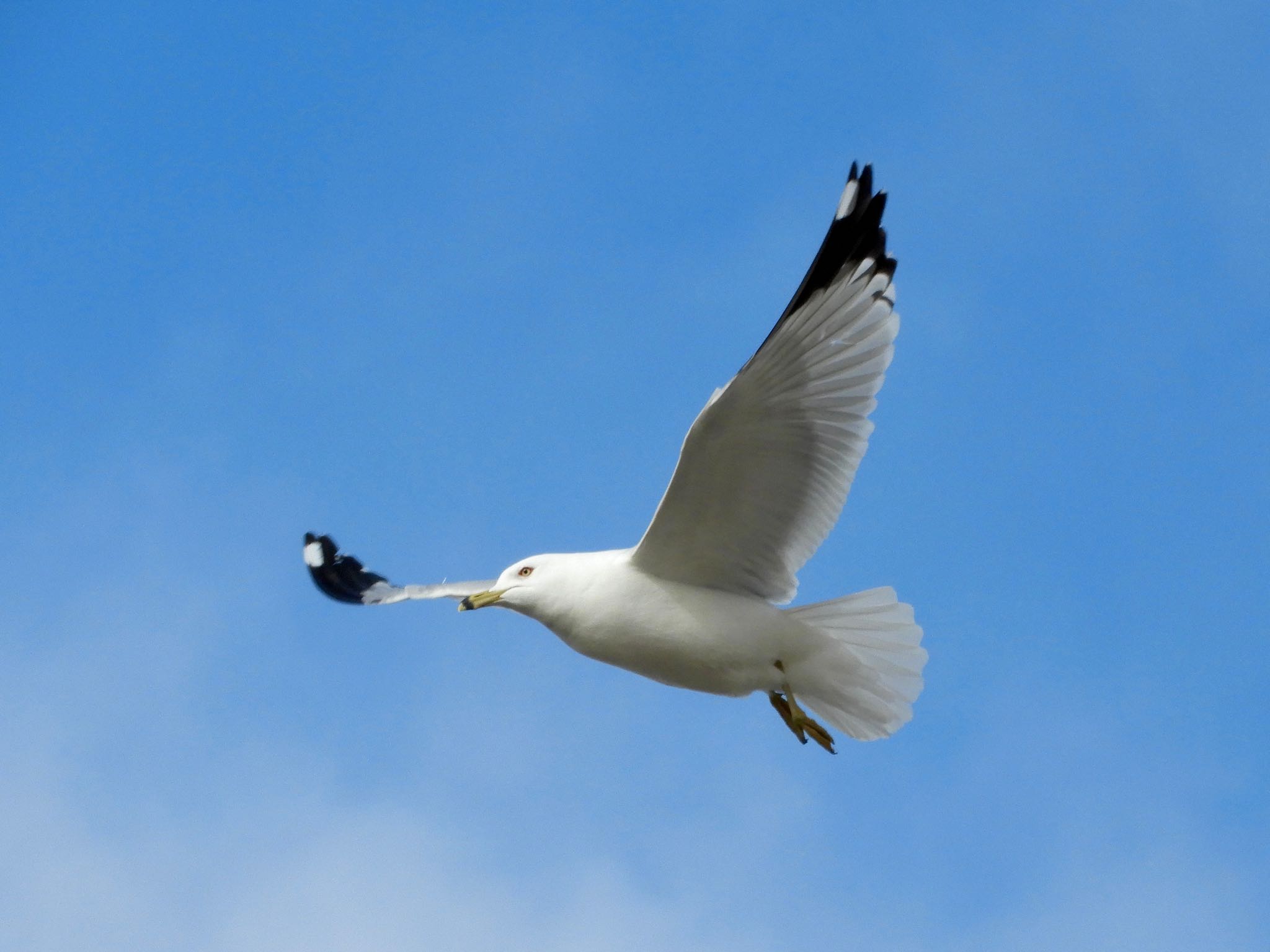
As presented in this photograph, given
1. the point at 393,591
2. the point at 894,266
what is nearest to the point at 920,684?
the point at 894,266

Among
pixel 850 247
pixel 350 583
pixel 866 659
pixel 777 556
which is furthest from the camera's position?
pixel 350 583

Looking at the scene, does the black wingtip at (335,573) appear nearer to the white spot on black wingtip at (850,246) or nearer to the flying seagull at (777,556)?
the flying seagull at (777,556)

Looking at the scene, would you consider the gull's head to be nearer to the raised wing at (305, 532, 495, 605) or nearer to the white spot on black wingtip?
the raised wing at (305, 532, 495, 605)

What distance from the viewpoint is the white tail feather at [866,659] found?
271 inches

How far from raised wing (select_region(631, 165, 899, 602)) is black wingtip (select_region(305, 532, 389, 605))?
2.90m

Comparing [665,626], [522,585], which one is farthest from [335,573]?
[665,626]

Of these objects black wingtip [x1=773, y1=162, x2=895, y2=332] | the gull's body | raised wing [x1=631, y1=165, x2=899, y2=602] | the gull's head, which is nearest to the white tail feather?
the gull's body

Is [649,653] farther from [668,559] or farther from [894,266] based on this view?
[894,266]

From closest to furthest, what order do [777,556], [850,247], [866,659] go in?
[850,247], [777,556], [866,659]

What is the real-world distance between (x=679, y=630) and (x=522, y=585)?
30.1 inches

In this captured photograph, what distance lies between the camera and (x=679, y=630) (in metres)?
6.61

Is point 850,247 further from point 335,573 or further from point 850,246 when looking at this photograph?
point 335,573

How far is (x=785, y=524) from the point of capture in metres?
6.71

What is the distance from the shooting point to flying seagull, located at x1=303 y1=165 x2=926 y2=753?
20.6 ft
